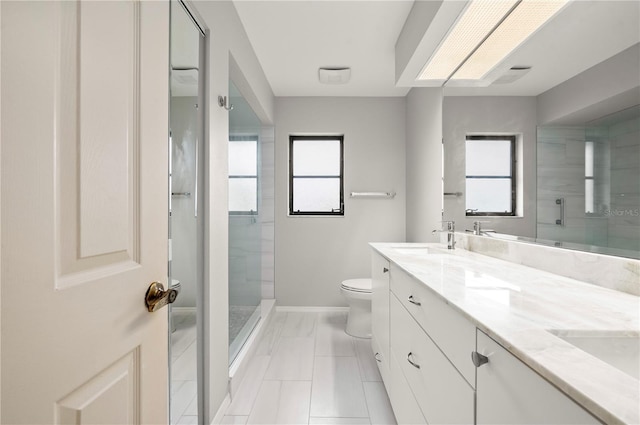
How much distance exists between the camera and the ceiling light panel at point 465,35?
60.6 inches

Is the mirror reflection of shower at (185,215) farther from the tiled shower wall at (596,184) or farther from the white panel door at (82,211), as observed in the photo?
the tiled shower wall at (596,184)

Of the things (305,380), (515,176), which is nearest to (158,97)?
(515,176)

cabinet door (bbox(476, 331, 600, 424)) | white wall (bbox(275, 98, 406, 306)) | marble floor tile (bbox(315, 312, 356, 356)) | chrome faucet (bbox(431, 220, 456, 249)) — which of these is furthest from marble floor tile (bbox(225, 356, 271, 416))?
chrome faucet (bbox(431, 220, 456, 249))

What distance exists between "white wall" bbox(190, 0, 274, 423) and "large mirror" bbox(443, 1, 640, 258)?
1504mm

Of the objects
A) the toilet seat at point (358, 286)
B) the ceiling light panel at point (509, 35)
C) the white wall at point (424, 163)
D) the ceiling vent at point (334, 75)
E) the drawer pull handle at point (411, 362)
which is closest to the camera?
the drawer pull handle at point (411, 362)

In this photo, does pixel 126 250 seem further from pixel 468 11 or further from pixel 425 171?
pixel 425 171

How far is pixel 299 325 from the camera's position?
310 centimetres

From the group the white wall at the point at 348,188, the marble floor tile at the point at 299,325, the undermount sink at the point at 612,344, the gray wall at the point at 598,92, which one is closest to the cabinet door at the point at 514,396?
the undermount sink at the point at 612,344

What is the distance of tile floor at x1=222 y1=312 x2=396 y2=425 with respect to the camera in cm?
169

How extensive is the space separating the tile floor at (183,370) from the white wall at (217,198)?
0.11 m

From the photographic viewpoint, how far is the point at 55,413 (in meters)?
0.52

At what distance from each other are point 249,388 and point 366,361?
0.88 metres

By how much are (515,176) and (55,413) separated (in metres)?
1.84

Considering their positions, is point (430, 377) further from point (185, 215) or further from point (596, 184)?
point (185, 215)
